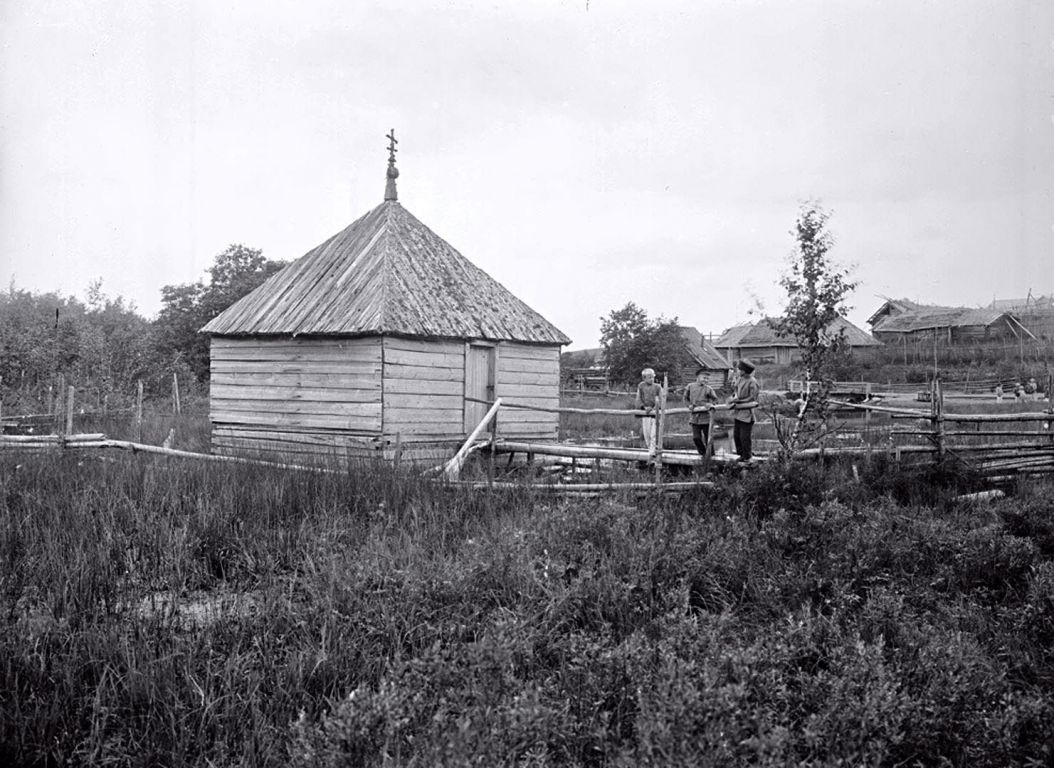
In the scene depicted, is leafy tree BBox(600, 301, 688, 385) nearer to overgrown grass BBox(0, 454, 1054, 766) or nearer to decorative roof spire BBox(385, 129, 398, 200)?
decorative roof spire BBox(385, 129, 398, 200)

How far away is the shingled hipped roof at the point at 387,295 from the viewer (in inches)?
523

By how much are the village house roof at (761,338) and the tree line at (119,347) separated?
30258 millimetres

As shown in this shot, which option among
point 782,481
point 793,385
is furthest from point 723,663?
point 793,385

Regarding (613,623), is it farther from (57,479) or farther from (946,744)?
(57,479)

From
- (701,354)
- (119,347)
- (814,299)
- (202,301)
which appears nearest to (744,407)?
(814,299)

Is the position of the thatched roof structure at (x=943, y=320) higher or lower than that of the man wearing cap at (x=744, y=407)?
higher

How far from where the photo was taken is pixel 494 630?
4348 millimetres

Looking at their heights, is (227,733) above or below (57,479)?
below

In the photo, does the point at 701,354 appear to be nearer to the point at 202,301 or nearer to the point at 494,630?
the point at 202,301

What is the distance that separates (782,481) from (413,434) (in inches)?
266

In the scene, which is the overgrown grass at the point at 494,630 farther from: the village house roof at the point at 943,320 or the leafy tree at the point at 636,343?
the village house roof at the point at 943,320

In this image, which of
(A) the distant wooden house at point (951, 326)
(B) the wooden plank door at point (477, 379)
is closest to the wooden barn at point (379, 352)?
(B) the wooden plank door at point (477, 379)

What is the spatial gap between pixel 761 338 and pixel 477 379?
43.2 metres

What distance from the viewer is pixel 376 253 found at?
1476 cm
